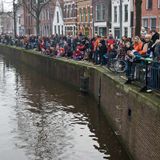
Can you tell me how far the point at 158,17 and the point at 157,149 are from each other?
2552 cm

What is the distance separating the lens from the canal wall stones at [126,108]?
9234 millimetres

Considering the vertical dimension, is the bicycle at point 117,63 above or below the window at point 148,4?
below

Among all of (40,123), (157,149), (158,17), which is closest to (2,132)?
(40,123)

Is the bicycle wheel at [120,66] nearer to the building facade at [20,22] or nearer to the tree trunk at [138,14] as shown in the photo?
the tree trunk at [138,14]

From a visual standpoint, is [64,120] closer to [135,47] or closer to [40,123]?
[40,123]

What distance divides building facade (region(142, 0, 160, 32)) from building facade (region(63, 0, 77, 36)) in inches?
682

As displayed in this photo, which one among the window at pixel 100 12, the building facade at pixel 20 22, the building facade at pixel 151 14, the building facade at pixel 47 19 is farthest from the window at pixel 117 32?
the building facade at pixel 20 22

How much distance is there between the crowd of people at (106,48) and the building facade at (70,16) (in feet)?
46.4

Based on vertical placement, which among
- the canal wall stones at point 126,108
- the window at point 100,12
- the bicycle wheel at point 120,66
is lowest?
the canal wall stones at point 126,108

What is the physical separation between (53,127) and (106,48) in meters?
5.99

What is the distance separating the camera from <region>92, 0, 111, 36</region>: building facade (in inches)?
1727

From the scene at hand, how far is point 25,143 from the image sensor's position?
12.5 metres

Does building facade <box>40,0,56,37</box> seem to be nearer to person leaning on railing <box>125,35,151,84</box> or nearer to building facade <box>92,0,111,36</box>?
building facade <box>92,0,111,36</box>

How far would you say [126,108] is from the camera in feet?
38.9
